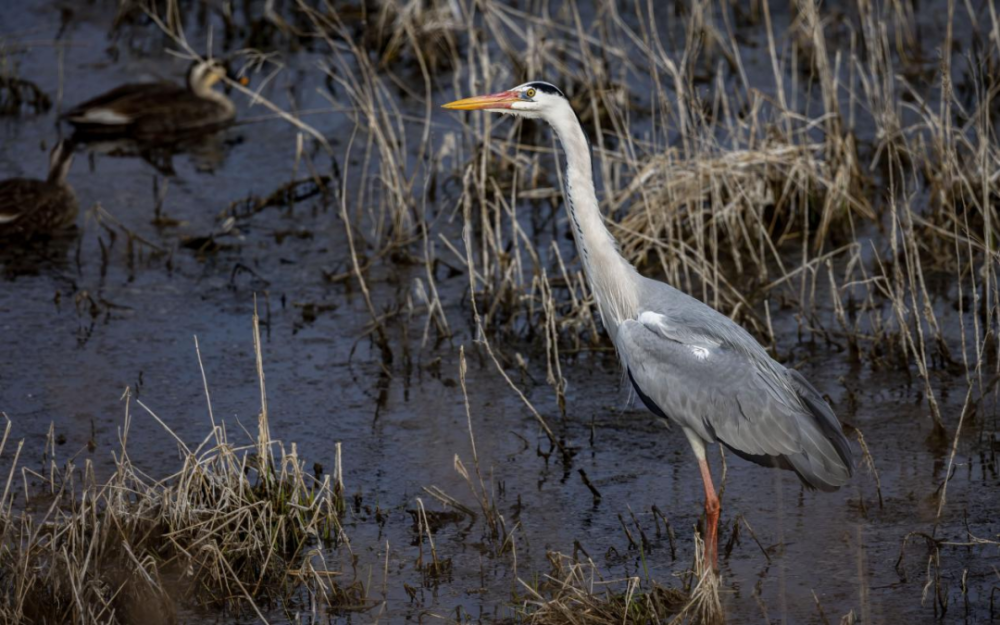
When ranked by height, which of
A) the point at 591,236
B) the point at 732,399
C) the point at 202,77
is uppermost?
the point at 591,236

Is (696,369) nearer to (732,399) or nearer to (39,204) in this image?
(732,399)

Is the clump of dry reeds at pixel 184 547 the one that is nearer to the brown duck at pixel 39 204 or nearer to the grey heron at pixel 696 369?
the grey heron at pixel 696 369

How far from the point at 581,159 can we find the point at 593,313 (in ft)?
6.31

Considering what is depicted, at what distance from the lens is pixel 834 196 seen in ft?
27.2

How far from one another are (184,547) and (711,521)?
196cm

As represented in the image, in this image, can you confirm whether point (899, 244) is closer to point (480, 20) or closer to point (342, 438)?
point (342, 438)

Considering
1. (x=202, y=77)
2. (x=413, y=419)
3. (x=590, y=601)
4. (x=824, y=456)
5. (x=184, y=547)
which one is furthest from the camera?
(x=202, y=77)

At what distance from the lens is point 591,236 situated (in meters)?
5.91

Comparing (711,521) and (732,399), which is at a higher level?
(732,399)

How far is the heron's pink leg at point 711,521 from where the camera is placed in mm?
5199

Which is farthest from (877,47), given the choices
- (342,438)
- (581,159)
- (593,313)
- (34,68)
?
(34,68)

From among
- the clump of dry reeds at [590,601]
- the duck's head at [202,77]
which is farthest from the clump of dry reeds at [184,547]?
the duck's head at [202,77]

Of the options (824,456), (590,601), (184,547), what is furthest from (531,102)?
(184,547)

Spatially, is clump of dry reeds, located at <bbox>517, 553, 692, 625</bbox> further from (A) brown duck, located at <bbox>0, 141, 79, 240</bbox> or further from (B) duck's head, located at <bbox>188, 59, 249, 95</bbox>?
(B) duck's head, located at <bbox>188, 59, 249, 95</bbox>
